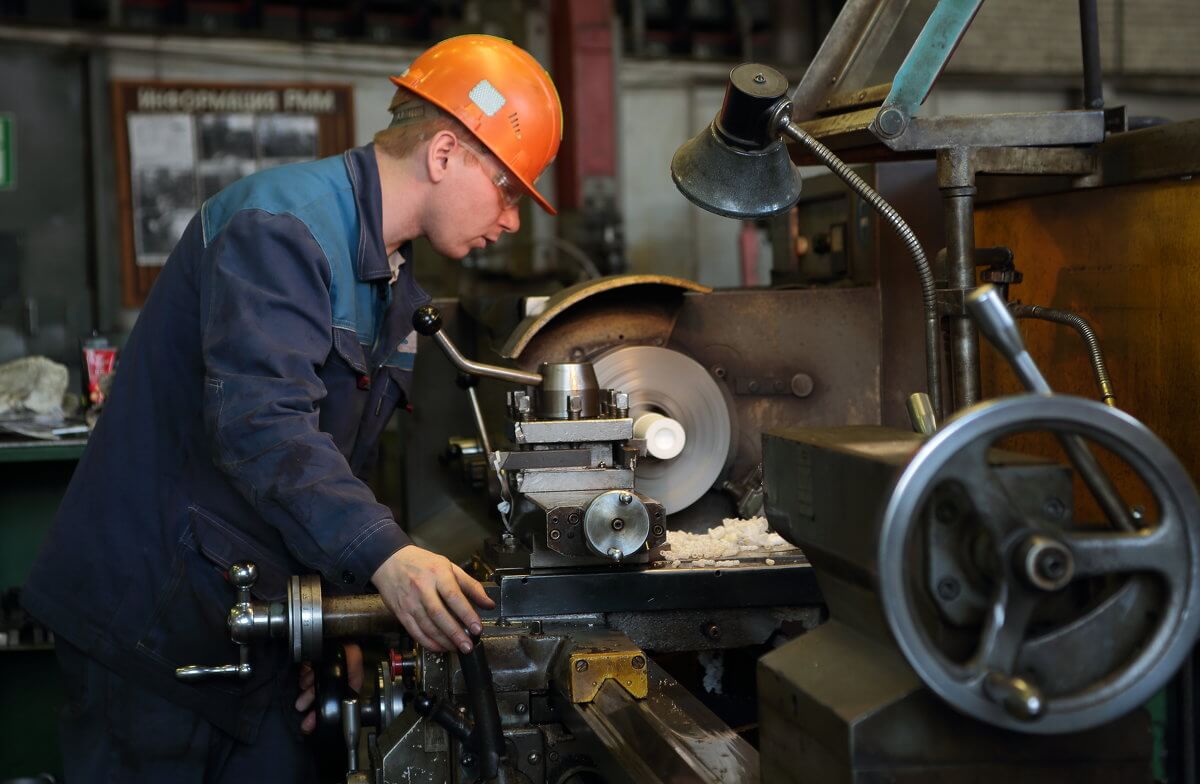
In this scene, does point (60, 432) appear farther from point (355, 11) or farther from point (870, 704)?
point (355, 11)

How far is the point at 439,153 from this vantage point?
161 cm

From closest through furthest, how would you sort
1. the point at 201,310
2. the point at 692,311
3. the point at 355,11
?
1. the point at 201,310
2. the point at 692,311
3. the point at 355,11

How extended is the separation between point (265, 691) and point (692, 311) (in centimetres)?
86

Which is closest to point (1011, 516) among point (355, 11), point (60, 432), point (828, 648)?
point (828, 648)

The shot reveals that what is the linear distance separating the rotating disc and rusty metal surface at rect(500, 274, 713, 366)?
0.24ft

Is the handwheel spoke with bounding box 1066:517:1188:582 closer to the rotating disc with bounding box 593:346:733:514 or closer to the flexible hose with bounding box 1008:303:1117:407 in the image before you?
the flexible hose with bounding box 1008:303:1117:407

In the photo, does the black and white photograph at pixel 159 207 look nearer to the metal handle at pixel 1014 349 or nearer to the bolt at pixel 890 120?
the bolt at pixel 890 120

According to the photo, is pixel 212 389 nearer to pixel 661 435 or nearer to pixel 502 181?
pixel 502 181

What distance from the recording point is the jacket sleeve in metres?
1.29

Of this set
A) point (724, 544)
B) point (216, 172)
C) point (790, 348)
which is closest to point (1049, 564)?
point (724, 544)

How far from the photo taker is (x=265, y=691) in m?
1.62

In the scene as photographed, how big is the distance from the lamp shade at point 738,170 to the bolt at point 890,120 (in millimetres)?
136

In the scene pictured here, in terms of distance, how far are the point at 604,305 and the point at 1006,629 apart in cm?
119

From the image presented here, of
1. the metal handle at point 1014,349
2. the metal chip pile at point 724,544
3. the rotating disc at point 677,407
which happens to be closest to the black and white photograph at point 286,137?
the rotating disc at point 677,407
